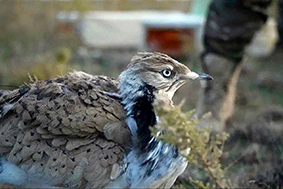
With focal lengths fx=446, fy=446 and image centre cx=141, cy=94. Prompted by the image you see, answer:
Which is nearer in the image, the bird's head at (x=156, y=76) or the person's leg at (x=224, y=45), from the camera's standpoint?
the bird's head at (x=156, y=76)

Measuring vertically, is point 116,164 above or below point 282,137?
above

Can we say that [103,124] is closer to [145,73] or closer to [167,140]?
[145,73]

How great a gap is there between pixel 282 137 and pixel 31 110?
2.63 m

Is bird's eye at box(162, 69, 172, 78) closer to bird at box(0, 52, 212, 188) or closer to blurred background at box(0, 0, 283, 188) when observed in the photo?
bird at box(0, 52, 212, 188)

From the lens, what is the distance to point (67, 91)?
2.90m

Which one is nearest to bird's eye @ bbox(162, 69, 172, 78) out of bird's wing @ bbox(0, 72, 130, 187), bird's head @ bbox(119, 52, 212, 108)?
bird's head @ bbox(119, 52, 212, 108)

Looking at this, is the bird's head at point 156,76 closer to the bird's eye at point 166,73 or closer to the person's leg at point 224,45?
the bird's eye at point 166,73

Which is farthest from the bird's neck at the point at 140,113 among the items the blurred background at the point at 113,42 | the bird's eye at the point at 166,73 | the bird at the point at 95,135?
the blurred background at the point at 113,42

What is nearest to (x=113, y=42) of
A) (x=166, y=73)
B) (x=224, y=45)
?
(x=224, y=45)

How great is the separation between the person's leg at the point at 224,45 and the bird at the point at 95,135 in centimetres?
216

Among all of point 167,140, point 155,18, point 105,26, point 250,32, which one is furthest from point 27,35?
point 167,140

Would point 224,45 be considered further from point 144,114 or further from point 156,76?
point 144,114

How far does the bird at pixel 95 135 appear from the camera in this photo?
2689 millimetres

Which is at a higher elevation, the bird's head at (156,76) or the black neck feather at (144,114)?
the bird's head at (156,76)
